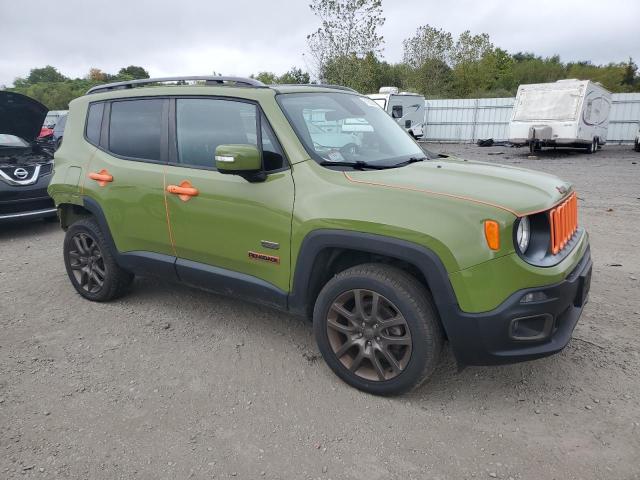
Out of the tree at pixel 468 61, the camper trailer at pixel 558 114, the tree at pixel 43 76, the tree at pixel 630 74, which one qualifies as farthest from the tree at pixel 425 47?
the tree at pixel 43 76

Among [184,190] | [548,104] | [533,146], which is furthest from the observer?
[533,146]

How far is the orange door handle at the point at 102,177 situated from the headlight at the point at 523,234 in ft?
9.94

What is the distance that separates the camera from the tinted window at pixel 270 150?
10.0ft

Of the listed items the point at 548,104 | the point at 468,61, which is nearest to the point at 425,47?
the point at 468,61

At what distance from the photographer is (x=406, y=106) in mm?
22797

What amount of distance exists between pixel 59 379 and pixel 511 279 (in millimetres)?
2827

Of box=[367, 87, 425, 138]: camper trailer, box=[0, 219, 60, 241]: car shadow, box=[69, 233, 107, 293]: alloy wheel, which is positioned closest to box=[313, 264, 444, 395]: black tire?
box=[69, 233, 107, 293]: alloy wheel

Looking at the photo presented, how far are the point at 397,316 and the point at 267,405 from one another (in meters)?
0.94

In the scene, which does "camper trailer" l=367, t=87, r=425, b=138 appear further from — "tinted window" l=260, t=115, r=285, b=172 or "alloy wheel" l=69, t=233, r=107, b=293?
"tinted window" l=260, t=115, r=285, b=172

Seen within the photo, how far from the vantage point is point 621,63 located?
5597 centimetres

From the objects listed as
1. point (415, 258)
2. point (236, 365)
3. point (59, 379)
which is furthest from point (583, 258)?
point (59, 379)

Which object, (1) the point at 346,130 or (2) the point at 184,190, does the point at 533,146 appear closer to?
(1) the point at 346,130

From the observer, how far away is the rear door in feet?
11.9

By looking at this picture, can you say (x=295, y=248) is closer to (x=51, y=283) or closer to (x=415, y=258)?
(x=415, y=258)
